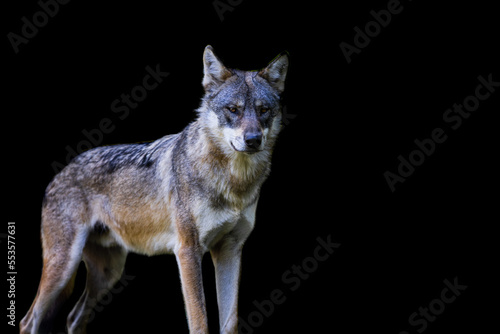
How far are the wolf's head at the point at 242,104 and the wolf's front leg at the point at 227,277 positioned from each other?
4.55 feet

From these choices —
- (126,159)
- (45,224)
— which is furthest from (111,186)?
(45,224)

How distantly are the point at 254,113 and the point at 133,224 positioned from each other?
2393 mm

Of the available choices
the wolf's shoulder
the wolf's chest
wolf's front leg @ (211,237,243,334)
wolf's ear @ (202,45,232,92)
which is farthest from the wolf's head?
wolf's front leg @ (211,237,243,334)

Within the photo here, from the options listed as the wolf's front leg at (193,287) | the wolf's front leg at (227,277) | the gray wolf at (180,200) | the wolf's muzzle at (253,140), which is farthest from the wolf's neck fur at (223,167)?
the wolf's front leg at (193,287)

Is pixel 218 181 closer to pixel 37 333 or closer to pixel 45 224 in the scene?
pixel 45 224

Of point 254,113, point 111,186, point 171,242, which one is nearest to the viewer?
point 254,113

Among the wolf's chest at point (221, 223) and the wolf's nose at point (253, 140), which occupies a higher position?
the wolf's nose at point (253, 140)

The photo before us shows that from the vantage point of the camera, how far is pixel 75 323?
28.7 ft

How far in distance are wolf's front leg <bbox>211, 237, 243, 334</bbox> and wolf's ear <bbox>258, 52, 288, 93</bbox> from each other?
2163 millimetres

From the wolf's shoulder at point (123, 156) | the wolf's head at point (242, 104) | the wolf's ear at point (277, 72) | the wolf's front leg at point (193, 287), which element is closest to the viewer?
the wolf's head at point (242, 104)

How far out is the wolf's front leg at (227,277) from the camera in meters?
7.82

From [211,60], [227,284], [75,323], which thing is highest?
[211,60]

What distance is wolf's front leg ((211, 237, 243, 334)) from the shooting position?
782 cm

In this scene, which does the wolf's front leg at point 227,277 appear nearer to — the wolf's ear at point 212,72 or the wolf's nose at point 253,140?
the wolf's nose at point 253,140
